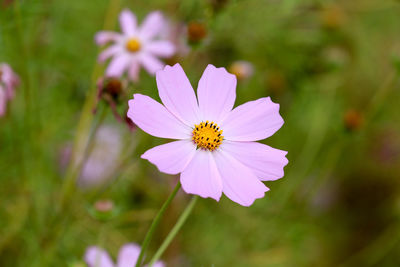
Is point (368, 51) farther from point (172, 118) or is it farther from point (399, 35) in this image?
point (172, 118)

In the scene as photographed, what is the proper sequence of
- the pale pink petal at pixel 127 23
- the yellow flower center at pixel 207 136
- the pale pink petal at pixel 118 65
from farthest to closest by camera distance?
the pale pink petal at pixel 127 23
the pale pink petal at pixel 118 65
the yellow flower center at pixel 207 136

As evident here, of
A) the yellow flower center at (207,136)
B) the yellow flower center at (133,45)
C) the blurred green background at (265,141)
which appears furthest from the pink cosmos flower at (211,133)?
the yellow flower center at (133,45)

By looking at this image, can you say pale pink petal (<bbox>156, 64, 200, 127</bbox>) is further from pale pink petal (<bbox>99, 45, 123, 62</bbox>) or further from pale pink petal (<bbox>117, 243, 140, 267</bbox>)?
pale pink petal (<bbox>99, 45, 123, 62</bbox>)

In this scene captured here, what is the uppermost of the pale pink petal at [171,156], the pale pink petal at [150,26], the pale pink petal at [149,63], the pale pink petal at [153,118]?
the pale pink petal at [150,26]

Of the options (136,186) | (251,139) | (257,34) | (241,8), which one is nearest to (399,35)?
(257,34)

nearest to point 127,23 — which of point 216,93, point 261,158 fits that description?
point 216,93

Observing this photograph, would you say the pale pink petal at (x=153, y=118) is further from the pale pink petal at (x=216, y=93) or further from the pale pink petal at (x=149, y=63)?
the pale pink petal at (x=149, y=63)

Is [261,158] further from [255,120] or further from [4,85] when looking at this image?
[4,85]

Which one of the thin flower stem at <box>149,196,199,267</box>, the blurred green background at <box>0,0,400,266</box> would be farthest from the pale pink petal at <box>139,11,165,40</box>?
the thin flower stem at <box>149,196,199,267</box>
